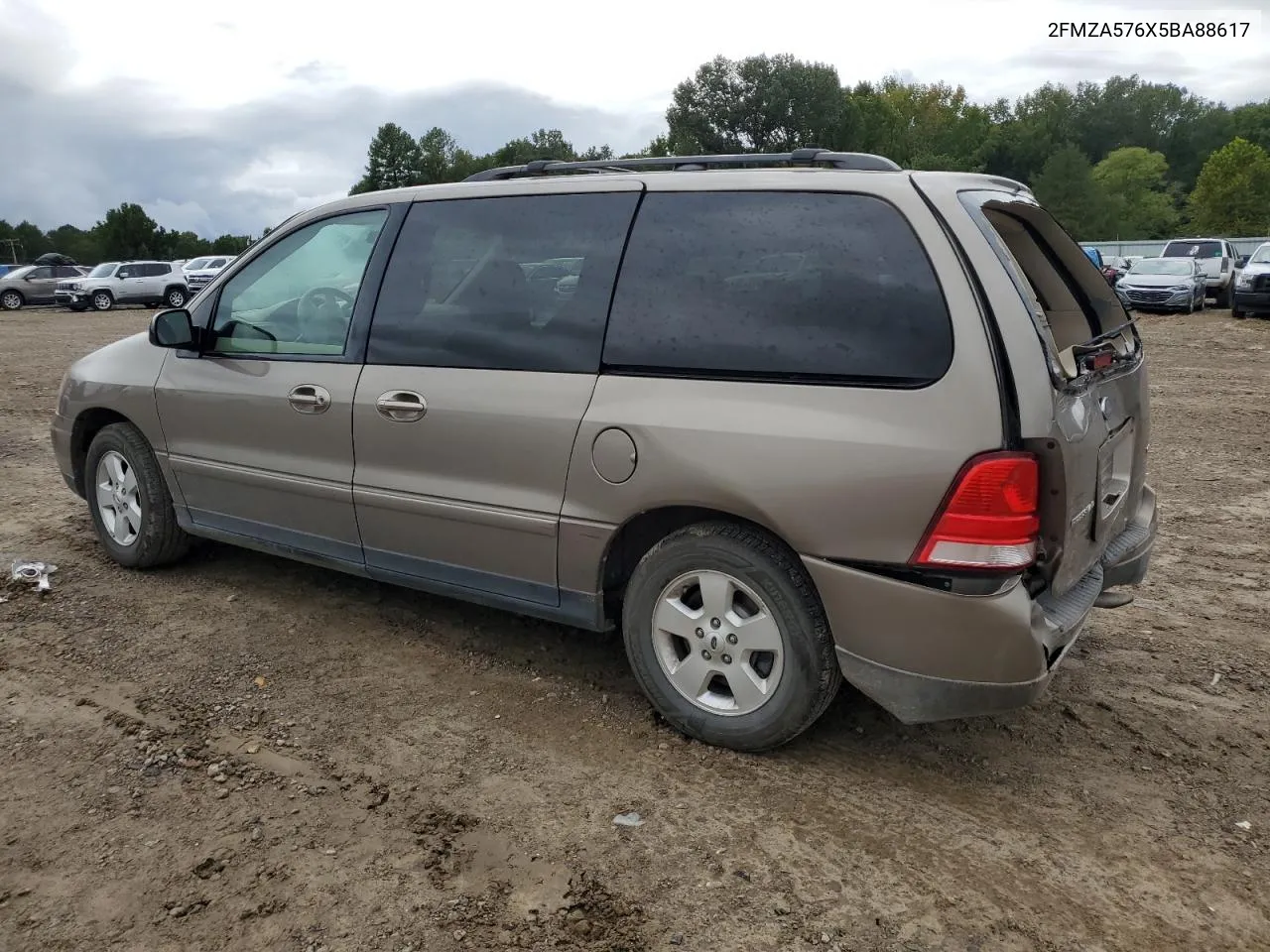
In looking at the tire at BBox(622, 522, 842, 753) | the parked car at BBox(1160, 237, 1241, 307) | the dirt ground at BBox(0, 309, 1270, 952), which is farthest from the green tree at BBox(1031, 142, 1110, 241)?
the tire at BBox(622, 522, 842, 753)

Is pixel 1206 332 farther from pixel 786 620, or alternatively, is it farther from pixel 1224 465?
pixel 786 620

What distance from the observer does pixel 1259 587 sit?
482 centimetres

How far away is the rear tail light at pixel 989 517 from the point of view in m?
2.65

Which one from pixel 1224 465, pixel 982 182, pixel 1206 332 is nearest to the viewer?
pixel 982 182

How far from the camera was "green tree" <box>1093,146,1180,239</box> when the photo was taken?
7606 cm

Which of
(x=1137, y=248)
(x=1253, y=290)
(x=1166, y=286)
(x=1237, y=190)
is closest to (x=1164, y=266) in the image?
(x=1166, y=286)

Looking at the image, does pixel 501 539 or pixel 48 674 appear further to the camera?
pixel 48 674

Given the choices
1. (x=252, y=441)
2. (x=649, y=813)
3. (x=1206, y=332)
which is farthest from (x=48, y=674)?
(x=1206, y=332)

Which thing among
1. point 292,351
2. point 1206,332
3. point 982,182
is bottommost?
point 1206,332

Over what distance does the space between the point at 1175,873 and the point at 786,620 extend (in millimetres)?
1215

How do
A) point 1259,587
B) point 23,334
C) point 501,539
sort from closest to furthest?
point 501,539 < point 1259,587 < point 23,334

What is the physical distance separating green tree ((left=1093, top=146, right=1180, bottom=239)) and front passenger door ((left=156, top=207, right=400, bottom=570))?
78617mm

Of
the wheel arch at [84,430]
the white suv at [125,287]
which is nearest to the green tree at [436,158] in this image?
the white suv at [125,287]

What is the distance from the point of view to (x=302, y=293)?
4254 mm
